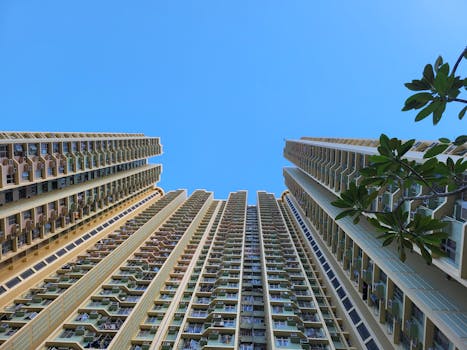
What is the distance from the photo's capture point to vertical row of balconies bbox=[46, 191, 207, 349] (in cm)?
2911

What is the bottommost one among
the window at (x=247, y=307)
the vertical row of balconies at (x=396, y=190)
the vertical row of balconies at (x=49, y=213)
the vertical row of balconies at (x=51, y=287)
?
the window at (x=247, y=307)

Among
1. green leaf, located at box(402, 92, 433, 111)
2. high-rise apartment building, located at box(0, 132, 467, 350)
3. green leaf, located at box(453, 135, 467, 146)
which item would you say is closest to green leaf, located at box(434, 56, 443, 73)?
green leaf, located at box(402, 92, 433, 111)

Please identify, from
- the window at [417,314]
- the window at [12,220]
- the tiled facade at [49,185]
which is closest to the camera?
the window at [417,314]

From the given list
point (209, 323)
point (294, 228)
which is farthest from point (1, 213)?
point (294, 228)

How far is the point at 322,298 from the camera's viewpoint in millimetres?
39781

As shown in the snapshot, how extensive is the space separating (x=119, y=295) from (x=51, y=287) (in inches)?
320

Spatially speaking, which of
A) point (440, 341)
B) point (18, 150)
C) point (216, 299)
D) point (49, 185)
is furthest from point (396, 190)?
point (49, 185)

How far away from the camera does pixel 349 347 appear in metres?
30.1

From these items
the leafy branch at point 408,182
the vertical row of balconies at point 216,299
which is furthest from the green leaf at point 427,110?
the vertical row of balconies at point 216,299

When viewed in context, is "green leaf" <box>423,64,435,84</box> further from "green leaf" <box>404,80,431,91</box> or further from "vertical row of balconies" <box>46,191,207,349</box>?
"vertical row of balconies" <box>46,191,207,349</box>

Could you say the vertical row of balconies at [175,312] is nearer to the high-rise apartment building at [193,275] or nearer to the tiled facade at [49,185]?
the high-rise apartment building at [193,275]

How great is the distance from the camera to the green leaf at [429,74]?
26.2ft

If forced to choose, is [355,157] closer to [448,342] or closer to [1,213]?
[448,342]

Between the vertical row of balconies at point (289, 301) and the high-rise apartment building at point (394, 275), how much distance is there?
11.9 feet
